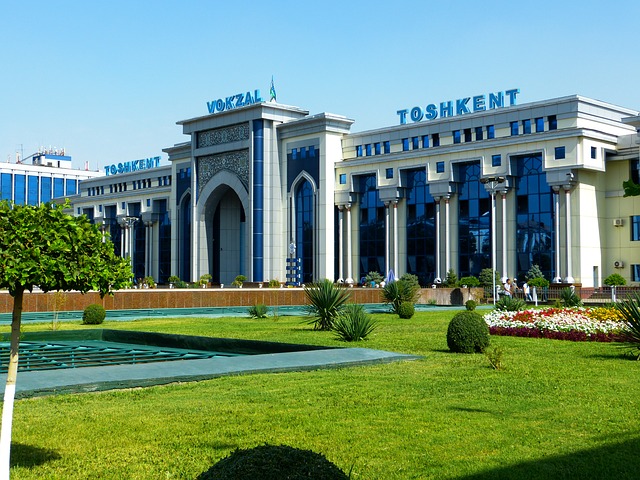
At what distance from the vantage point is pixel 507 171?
196 feet

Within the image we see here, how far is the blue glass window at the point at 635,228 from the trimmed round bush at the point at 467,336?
136 ft

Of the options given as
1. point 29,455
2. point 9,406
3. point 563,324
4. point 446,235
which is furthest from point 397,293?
point 9,406

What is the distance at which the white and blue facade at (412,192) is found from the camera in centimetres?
5719

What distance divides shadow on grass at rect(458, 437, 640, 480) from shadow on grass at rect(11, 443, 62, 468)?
4.36 m

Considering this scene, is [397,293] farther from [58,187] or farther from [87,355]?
[58,187]

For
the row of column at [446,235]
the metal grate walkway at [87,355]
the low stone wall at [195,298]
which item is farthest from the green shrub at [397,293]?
the metal grate walkway at [87,355]

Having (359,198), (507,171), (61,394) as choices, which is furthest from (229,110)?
(61,394)

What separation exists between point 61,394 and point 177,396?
76.0 inches

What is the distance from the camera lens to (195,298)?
153 ft

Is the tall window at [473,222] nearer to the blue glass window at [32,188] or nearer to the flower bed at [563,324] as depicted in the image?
the flower bed at [563,324]

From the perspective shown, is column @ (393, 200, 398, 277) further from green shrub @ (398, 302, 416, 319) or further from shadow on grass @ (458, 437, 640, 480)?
shadow on grass @ (458, 437, 640, 480)

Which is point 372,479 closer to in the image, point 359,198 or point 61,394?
point 61,394

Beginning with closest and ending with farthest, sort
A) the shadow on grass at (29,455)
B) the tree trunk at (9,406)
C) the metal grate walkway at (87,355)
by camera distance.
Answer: the tree trunk at (9,406) → the shadow on grass at (29,455) → the metal grate walkway at (87,355)

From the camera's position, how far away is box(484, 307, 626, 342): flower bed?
921 inches
